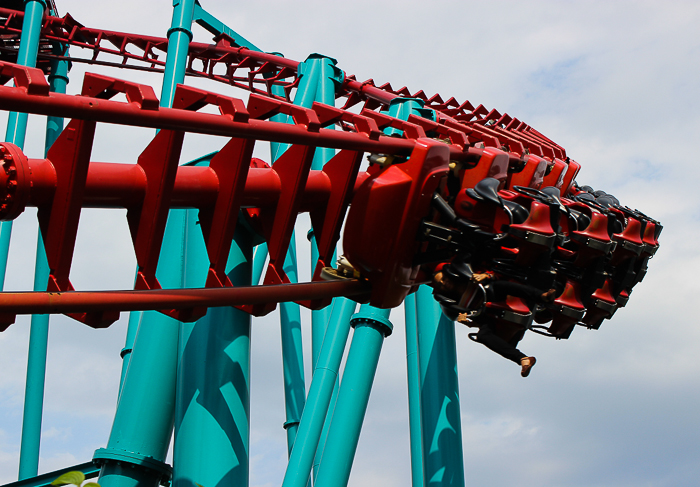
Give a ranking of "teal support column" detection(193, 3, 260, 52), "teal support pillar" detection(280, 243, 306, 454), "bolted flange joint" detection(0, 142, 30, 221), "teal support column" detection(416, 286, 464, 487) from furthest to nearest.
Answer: "teal support column" detection(193, 3, 260, 52)
"teal support pillar" detection(280, 243, 306, 454)
"teal support column" detection(416, 286, 464, 487)
"bolted flange joint" detection(0, 142, 30, 221)

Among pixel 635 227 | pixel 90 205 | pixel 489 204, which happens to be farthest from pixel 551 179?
pixel 90 205

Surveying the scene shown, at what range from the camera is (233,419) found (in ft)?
10.2

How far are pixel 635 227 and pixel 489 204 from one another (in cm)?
141

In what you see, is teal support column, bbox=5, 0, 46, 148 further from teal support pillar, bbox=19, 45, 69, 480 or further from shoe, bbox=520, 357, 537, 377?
shoe, bbox=520, 357, 537, 377

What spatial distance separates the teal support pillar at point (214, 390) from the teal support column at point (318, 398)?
28.4 inches

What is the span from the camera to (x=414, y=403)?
5.43 metres

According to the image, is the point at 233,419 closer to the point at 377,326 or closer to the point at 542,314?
the point at 377,326

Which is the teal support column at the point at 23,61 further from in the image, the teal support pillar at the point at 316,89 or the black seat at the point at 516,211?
the black seat at the point at 516,211

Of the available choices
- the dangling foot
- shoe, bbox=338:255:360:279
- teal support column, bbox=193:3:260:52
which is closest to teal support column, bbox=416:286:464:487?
the dangling foot

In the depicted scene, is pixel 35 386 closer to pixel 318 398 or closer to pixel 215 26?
pixel 318 398

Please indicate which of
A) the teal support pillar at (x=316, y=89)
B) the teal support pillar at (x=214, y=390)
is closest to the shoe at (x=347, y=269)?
the teal support pillar at (x=214, y=390)

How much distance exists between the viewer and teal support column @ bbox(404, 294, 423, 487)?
5.32 metres

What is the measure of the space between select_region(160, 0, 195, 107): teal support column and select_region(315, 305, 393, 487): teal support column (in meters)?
2.39

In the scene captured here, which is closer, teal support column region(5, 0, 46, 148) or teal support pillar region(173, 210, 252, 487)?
teal support pillar region(173, 210, 252, 487)
